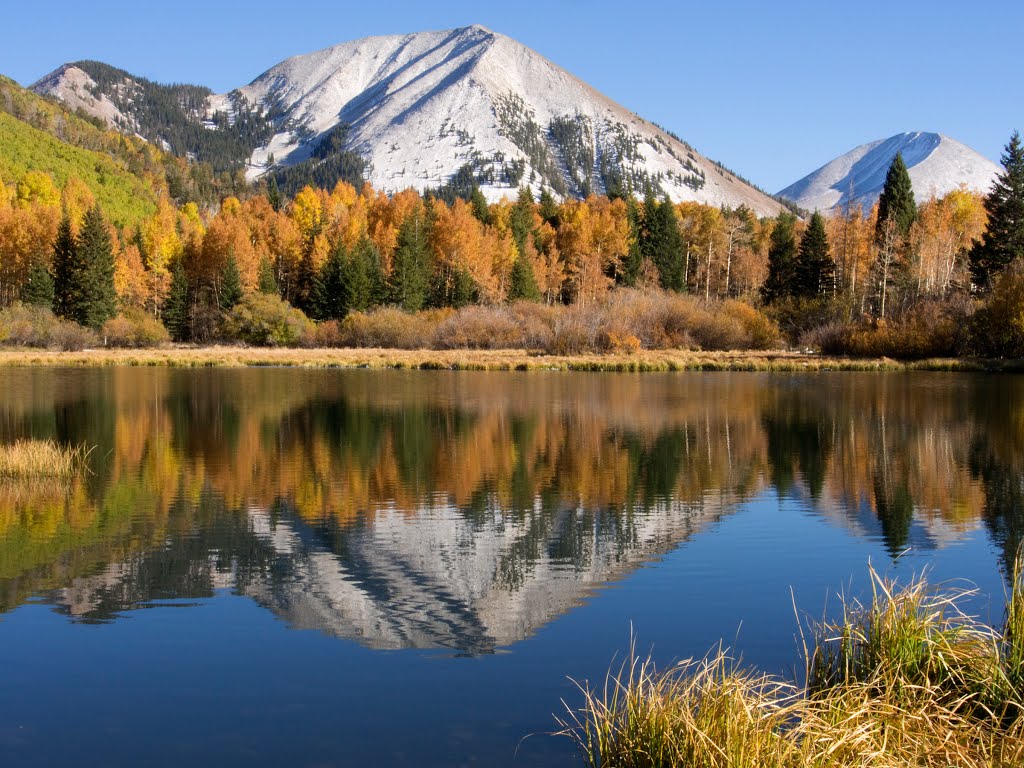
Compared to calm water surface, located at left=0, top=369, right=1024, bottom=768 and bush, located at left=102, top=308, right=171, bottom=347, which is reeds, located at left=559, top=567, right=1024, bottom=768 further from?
bush, located at left=102, top=308, right=171, bottom=347

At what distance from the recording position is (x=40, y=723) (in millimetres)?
7555

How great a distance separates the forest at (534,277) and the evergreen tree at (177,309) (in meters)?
0.16

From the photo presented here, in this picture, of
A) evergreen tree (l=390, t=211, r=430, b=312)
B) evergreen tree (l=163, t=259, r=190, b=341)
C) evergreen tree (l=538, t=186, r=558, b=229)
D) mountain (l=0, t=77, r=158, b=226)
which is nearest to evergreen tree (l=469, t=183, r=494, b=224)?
evergreen tree (l=538, t=186, r=558, b=229)

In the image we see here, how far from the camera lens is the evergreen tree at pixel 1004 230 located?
60.8 meters

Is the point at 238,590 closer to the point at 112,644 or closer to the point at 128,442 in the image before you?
the point at 112,644

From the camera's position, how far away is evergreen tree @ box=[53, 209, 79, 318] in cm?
7419

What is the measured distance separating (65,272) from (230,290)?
43.3 feet

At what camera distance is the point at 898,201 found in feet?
243

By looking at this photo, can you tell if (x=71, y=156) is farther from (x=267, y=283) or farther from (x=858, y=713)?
(x=858, y=713)

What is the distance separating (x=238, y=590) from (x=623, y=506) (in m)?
7.46

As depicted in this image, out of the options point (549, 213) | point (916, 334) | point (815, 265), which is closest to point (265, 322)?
point (549, 213)

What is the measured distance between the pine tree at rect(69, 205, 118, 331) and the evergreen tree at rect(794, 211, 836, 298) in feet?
176

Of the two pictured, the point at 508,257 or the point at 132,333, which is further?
the point at 508,257

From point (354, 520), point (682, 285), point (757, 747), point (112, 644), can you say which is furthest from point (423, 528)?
point (682, 285)
